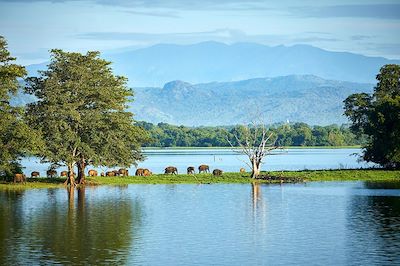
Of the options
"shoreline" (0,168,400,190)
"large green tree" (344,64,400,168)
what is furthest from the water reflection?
"large green tree" (344,64,400,168)

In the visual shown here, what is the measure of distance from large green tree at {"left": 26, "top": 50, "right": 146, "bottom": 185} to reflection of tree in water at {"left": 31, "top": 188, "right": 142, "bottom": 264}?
1236 centimetres

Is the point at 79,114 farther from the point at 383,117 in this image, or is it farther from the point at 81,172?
the point at 383,117

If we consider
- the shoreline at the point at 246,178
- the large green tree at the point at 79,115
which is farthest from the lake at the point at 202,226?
the shoreline at the point at 246,178

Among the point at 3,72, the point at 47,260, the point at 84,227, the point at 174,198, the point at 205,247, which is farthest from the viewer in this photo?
the point at 3,72

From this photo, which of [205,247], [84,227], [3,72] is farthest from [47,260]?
[3,72]

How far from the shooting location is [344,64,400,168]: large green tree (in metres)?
85.6

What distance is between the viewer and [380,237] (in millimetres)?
40656

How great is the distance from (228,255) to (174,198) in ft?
95.7

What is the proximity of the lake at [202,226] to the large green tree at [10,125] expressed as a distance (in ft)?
12.7

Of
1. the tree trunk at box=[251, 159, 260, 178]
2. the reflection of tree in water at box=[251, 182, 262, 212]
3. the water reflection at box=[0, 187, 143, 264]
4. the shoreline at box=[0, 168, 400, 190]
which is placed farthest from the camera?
the tree trunk at box=[251, 159, 260, 178]

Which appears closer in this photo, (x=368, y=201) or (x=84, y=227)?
(x=84, y=227)

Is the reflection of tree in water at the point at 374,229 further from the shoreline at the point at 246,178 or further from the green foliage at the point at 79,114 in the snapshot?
the green foliage at the point at 79,114

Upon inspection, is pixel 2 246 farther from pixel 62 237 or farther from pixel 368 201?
pixel 368 201

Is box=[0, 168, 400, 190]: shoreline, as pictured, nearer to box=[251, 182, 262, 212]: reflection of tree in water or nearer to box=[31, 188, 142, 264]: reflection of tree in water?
box=[251, 182, 262, 212]: reflection of tree in water
